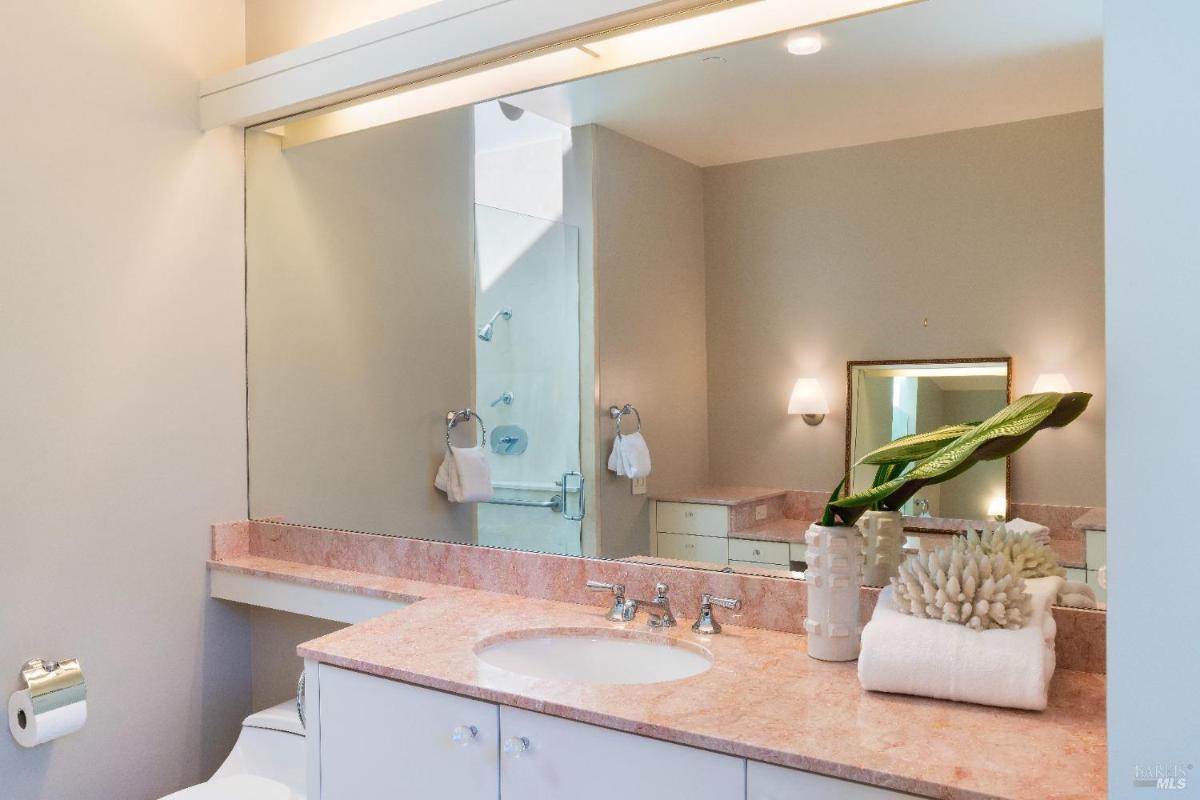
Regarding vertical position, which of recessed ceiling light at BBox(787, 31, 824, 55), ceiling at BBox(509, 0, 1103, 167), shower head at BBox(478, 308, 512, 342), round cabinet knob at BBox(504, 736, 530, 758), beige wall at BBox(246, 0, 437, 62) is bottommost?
round cabinet knob at BBox(504, 736, 530, 758)

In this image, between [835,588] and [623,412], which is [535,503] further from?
[835,588]

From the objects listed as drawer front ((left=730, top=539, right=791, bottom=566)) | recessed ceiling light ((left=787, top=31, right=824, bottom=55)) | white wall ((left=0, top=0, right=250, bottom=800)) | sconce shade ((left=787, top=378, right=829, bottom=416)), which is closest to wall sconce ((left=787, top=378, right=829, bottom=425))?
sconce shade ((left=787, top=378, right=829, bottom=416))

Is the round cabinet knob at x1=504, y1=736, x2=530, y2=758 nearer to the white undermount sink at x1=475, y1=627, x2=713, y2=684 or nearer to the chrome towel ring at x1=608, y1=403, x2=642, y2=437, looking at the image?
the white undermount sink at x1=475, y1=627, x2=713, y2=684

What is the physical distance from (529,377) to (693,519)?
0.49m

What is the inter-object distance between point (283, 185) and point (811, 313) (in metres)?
1.52

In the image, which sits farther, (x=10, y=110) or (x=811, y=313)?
(x=10, y=110)

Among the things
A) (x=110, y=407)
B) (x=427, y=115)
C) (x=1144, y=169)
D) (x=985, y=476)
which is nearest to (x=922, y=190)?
(x=985, y=476)

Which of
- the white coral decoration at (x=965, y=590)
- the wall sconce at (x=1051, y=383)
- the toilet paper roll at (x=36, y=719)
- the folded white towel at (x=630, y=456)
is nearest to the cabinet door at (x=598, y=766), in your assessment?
the white coral decoration at (x=965, y=590)

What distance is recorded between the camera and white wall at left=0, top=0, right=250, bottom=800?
1.94 m

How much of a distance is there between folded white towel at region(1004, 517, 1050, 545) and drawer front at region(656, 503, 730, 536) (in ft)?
1.62

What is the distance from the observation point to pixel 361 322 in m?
2.29

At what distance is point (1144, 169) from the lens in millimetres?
816

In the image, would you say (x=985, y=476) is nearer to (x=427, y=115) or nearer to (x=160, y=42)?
(x=427, y=115)

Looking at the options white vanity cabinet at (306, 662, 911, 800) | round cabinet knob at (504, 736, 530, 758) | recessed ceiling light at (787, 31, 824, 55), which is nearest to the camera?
white vanity cabinet at (306, 662, 911, 800)
